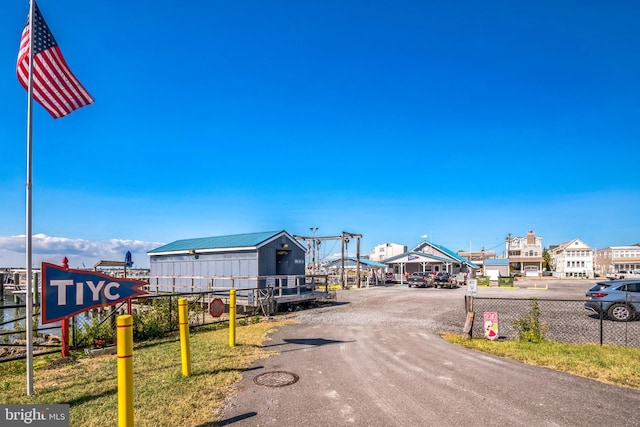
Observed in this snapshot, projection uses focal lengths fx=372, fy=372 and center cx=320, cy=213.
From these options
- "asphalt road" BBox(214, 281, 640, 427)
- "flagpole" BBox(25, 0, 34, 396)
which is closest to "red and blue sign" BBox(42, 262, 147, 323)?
"flagpole" BBox(25, 0, 34, 396)

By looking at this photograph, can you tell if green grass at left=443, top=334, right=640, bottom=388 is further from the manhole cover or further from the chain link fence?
the manhole cover

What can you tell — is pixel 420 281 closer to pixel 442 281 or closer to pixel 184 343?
pixel 442 281

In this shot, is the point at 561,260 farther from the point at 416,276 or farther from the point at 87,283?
the point at 87,283

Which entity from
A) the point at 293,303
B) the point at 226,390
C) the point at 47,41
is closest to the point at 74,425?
the point at 226,390

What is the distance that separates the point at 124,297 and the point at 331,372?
4.76 m

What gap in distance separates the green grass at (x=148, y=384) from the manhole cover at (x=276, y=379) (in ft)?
1.52

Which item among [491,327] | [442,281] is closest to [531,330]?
[491,327]

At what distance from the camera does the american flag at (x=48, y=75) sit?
22.0 ft

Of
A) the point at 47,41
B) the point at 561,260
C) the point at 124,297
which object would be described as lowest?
the point at 561,260

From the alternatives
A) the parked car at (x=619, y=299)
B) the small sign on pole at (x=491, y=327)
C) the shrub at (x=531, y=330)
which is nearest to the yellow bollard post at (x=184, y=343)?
the small sign on pole at (x=491, y=327)

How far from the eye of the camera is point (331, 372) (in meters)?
7.36

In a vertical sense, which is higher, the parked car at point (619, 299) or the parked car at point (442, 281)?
the parked car at point (619, 299)

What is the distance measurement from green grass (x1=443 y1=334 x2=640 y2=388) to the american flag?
10.7 metres

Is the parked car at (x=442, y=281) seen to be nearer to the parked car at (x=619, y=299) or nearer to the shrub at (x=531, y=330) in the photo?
the parked car at (x=619, y=299)
